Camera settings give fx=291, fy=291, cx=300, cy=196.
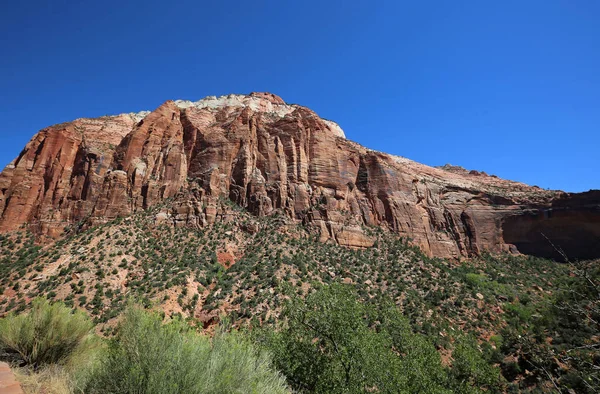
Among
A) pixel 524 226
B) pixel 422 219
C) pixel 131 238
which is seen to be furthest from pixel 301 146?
pixel 524 226

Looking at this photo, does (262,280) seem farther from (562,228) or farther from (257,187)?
(562,228)

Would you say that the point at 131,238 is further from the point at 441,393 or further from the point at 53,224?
the point at 441,393

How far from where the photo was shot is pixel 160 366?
6293 mm

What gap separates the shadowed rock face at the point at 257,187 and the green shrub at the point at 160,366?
97.2 ft

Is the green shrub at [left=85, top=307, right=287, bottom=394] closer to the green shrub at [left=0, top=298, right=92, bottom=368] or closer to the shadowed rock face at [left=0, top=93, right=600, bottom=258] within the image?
the green shrub at [left=0, top=298, right=92, bottom=368]

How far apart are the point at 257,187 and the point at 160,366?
35.0 m

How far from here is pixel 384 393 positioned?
10.2m

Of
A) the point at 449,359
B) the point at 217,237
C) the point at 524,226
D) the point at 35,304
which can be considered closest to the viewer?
the point at 35,304

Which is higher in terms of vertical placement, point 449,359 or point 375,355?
point 375,355

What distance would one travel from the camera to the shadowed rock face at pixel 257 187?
38.1 meters

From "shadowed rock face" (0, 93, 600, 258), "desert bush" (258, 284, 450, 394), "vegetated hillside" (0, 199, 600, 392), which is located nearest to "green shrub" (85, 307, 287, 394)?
"desert bush" (258, 284, 450, 394)

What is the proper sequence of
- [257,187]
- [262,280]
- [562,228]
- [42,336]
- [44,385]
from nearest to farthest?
[44,385] < [42,336] < [262,280] < [257,187] < [562,228]

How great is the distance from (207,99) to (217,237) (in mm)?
57826

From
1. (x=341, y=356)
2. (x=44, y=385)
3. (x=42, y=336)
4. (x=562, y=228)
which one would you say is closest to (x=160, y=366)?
(x=44, y=385)
